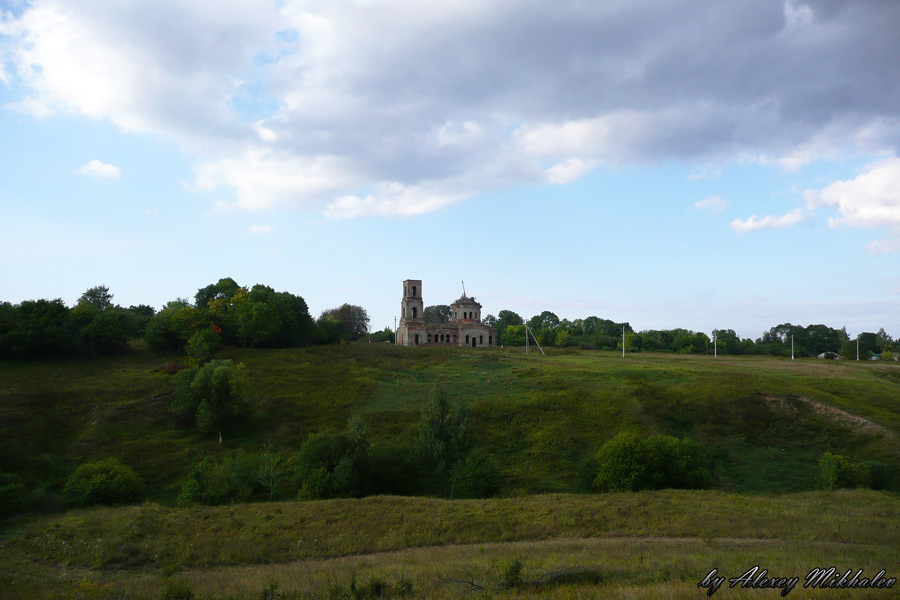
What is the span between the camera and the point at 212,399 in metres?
43.7

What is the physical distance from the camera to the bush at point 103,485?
1202 inches

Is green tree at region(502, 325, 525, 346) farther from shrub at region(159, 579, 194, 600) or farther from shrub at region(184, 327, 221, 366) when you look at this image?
shrub at region(159, 579, 194, 600)

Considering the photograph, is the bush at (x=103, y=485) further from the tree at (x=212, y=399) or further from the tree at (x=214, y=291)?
the tree at (x=214, y=291)

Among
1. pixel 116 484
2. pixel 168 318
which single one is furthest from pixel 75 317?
pixel 116 484

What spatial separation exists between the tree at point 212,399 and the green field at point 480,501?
1.53m

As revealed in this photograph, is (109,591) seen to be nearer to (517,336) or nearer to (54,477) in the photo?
(54,477)

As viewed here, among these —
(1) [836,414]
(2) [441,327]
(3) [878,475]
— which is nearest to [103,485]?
(3) [878,475]

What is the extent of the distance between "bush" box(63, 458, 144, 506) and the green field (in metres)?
1.71

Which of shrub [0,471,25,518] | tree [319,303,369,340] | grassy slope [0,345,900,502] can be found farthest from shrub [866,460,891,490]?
tree [319,303,369,340]

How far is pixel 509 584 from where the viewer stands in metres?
13.1

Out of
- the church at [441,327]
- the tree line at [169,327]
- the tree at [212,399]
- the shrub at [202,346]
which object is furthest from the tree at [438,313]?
the tree at [212,399]

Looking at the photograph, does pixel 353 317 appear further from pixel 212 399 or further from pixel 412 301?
pixel 212 399

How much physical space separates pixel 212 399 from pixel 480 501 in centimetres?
2570

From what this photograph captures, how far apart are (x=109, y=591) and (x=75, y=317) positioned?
2254 inches
